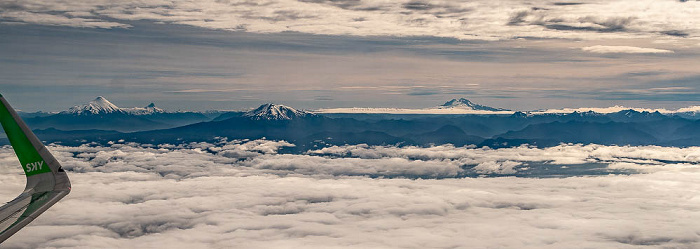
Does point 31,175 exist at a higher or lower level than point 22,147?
lower

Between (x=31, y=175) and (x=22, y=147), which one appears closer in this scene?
(x=22, y=147)

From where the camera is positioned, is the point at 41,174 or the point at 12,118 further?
the point at 41,174

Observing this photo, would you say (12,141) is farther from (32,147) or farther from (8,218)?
(8,218)

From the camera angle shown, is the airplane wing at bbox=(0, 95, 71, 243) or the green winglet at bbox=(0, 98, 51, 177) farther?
the green winglet at bbox=(0, 98, 51, 177)

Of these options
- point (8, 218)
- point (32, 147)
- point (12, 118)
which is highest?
point (12, 118)

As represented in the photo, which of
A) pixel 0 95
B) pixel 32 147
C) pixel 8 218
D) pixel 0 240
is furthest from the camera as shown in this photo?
pixel 32 147

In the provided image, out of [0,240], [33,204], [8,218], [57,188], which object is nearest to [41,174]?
[57,188]

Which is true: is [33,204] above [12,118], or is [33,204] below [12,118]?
below

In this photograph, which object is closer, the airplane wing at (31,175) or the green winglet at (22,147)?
the airplane wing at (31,175)
